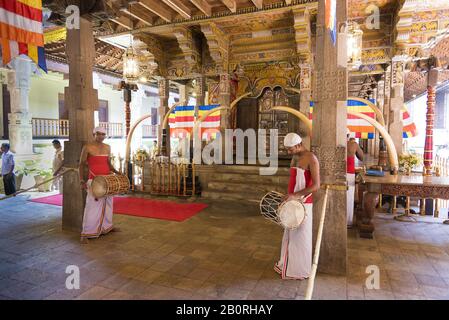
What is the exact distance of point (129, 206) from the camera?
23.6 feet

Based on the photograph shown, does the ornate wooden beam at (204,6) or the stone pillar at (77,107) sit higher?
the ornate wooden beam at (204,6)

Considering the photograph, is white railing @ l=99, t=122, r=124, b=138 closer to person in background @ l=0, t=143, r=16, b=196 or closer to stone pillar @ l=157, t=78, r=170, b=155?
stone pillar @ l=157, t=78, r=170, b=155

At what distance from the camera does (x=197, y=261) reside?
3.97 metres

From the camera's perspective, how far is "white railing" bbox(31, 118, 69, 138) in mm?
13836

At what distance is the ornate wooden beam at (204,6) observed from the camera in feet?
25.0

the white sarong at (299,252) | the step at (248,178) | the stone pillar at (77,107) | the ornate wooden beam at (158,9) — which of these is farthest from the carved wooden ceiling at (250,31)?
the white sarong at (299,252)

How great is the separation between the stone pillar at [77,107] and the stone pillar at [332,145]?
4.12 meters

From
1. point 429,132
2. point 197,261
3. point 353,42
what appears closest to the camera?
point 197,261

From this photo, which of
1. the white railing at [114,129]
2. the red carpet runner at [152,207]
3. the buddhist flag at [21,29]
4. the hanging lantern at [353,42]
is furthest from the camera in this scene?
the white railing at [114,129]

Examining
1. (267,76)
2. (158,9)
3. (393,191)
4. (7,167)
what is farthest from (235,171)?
(7,167)

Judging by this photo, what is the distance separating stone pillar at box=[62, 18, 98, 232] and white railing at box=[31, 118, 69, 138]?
10502 millimetres

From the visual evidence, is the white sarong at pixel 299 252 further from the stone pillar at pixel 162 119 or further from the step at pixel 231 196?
the stone pillar at pixel 162 119

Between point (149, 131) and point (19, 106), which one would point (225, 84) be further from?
point (149, 131)

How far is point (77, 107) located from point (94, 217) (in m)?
2.06
